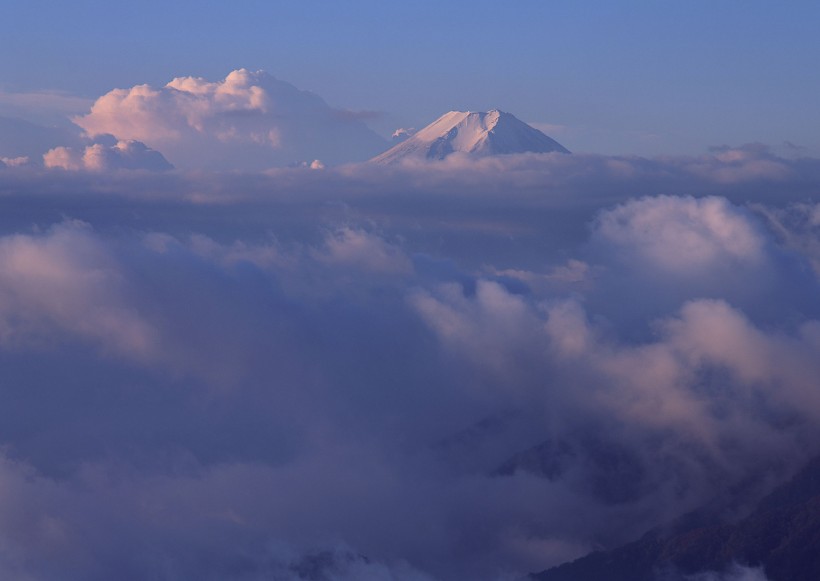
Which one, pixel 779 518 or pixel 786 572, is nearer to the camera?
pixel 786 572

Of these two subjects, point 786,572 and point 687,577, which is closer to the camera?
point 786,572
